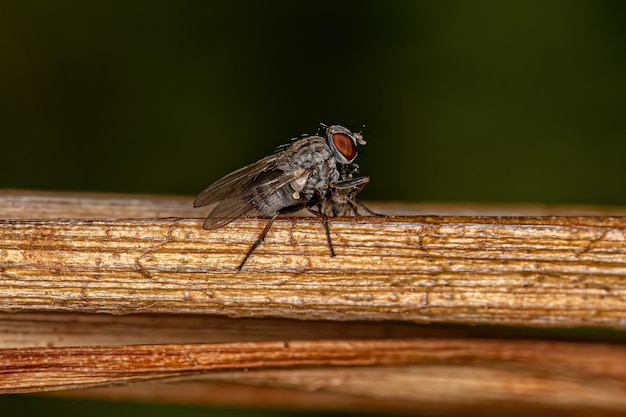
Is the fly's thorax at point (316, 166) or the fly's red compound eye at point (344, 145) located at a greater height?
the fly's red compound eye at point (344, 145)

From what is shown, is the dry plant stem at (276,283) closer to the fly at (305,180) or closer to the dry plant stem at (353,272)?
the dry plant stem at (353,272)

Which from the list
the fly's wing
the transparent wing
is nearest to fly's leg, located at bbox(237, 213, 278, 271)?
the fly's wing

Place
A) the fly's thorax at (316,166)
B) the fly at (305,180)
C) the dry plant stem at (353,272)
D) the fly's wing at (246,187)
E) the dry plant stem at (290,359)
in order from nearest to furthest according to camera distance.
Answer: the dry plant stem at (290,359) → the dry plant stem at (353,272) → the fly's wing at (246,187) → the fly at (305,180) → the fly's thorax at (316,166)

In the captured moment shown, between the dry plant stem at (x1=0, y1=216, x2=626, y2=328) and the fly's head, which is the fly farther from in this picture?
the dry plant stem at (x1=0, y1=216, x2=626, y2=328)

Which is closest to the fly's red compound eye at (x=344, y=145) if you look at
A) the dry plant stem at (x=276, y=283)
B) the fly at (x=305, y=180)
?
the fly at (x=305, y=180)

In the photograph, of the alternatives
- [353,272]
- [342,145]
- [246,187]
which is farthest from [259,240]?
[342,145]

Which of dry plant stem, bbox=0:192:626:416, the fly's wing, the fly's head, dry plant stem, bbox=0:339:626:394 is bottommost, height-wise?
dry plant stem, bbox=0:339:626:394
